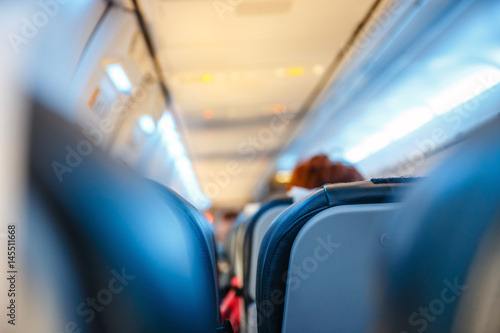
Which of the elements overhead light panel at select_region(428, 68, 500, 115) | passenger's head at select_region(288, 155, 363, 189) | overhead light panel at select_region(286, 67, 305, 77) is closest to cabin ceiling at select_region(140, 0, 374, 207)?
overhead light panel at select_region(286, 67, 305, 77)

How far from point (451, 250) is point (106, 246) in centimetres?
82

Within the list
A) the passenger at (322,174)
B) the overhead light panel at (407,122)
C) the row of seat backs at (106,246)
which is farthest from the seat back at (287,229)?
the overhead light panel at (407,122)

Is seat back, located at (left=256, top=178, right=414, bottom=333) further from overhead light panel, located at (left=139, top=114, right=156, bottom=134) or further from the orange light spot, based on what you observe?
the orange light spot

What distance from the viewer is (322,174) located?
2.79 meters

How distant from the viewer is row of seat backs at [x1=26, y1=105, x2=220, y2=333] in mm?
1046

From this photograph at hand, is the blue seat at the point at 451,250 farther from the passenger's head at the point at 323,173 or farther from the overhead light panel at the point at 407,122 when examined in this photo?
the overhead light panel at the point at 407,122

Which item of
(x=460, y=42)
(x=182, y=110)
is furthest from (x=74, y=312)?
(x=182, y=110)

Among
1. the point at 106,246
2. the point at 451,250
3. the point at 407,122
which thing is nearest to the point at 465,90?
the point at 407,122

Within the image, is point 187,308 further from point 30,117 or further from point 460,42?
point 460,42

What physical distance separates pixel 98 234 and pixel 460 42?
388cm

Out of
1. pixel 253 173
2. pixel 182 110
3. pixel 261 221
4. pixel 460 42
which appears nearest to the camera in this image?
pixel 261 221

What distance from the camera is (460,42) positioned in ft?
12.9

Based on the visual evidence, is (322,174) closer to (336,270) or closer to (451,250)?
(336,270)

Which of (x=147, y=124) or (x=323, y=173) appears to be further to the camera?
(x=147, y=124)
